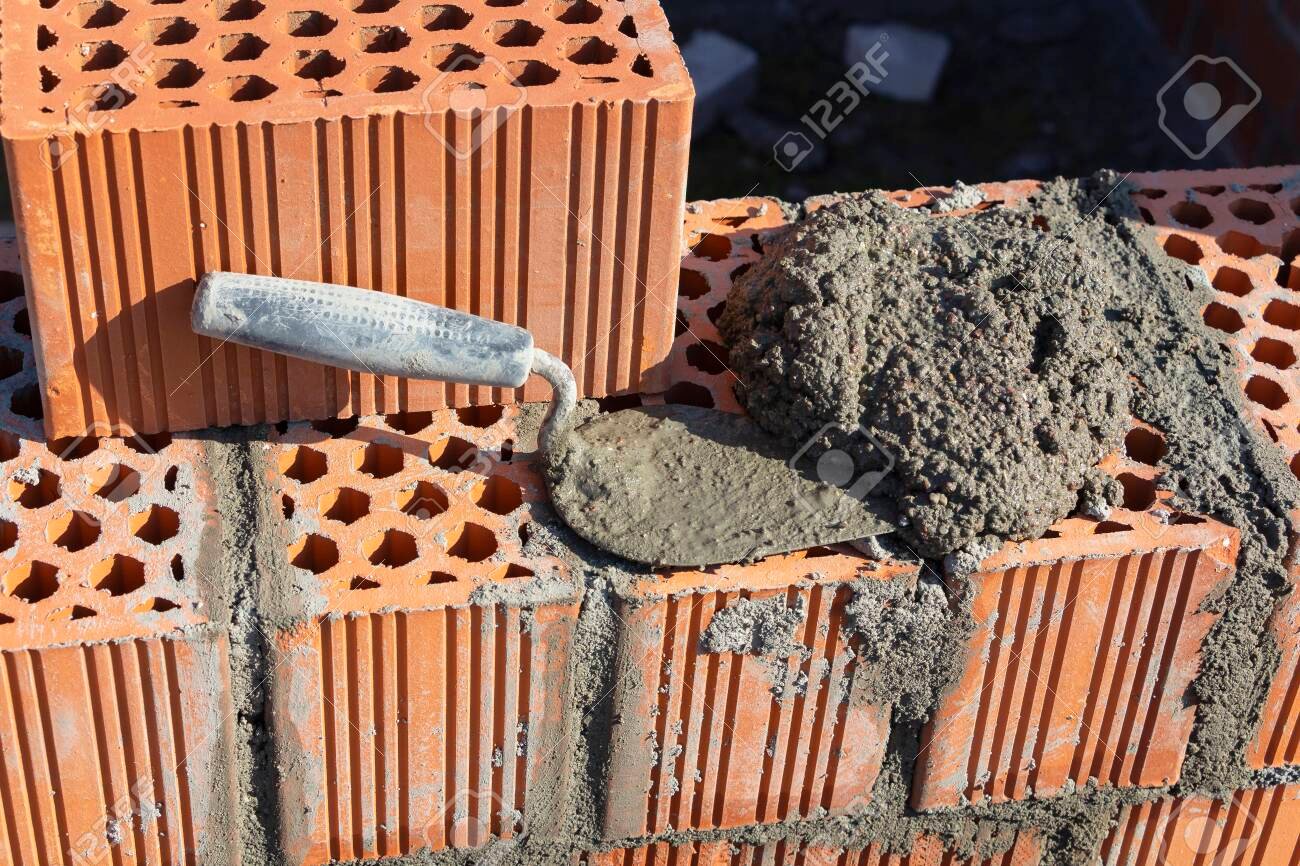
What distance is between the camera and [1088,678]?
10.9 ft

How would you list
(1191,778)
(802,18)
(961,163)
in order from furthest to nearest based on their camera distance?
(802,18) → (961,163) → (1191,778)

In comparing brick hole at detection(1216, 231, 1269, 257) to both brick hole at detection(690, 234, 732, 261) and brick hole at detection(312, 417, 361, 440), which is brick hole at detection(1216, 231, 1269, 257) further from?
brick hole at detection(312, 417, 361, 440)

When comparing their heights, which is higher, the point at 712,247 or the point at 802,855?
the point at 712,247

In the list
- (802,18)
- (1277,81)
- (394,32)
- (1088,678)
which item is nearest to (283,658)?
(394,32)

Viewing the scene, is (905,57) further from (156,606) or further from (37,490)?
(156,606)

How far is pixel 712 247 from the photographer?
12.2 ft

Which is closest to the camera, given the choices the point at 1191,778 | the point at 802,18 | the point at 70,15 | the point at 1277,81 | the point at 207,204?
the point at 207,204

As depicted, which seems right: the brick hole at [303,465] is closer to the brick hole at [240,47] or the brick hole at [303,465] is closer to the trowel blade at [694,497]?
the trowel blade at [694,497]

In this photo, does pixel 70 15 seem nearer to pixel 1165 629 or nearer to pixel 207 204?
pixel 207 204

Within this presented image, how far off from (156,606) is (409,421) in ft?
2.02

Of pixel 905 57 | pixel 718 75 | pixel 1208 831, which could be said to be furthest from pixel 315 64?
pixel 905 57

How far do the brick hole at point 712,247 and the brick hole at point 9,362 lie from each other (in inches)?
56.0

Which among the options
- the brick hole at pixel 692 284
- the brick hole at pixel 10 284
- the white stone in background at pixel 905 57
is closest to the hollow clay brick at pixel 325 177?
the brick hole at pixel 692 284

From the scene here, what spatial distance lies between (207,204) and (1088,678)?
1.91 metres
